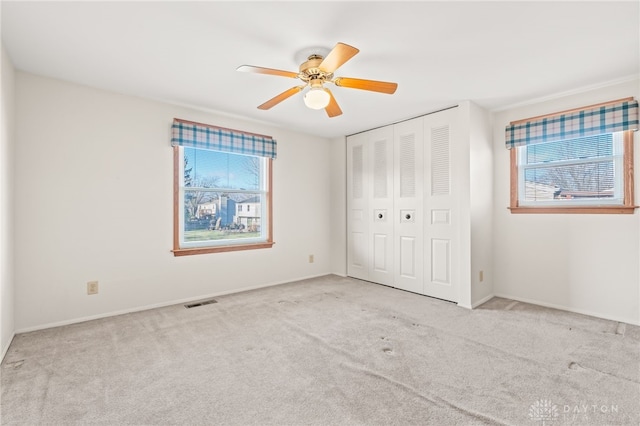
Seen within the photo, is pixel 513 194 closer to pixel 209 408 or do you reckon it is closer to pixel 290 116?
pixel 290 116

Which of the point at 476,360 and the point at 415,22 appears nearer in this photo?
the point at 415,22

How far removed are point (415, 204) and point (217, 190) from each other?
8.35 feet

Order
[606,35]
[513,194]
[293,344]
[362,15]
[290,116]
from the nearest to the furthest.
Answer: [362,15], [606,35], [293,344], [513,194], [290,116]

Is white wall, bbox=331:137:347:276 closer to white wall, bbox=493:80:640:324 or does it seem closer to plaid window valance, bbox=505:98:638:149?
white wall, bbox=493:80:640:324

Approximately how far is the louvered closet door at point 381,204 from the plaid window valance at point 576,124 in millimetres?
1469

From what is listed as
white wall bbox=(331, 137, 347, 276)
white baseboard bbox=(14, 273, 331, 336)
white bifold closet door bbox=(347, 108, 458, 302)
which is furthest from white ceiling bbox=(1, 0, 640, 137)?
white baseboard bbox=(14, 273, 331, 336)

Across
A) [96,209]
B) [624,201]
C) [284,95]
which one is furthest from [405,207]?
[96,209]

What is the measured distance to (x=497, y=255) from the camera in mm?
3859

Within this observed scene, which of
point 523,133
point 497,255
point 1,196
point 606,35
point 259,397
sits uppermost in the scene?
point 606,35

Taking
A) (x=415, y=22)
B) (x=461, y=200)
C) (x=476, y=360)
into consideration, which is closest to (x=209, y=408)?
(x=476, y=360)

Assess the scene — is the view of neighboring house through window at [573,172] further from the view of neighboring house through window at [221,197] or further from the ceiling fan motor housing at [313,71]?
the view of neighboring house through window at [221,197]

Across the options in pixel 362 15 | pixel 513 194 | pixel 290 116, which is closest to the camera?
pixel 362 15

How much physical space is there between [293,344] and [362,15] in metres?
2.40

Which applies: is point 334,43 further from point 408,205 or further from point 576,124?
point 576,124
